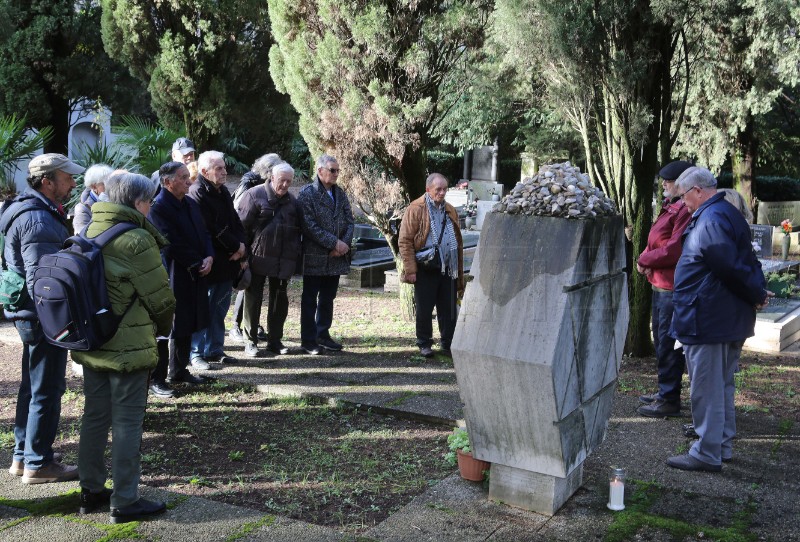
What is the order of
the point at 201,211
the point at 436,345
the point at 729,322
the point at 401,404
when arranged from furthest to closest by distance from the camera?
the point at 436,345 → the point at 201,211 → the point at 401,404 → the point at 729,322

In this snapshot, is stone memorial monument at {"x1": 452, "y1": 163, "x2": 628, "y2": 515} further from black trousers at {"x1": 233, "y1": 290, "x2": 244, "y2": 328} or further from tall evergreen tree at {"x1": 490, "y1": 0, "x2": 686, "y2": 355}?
black trousers at {"x1": 233, "y1": 290, "x2": 244, "y2": 328}

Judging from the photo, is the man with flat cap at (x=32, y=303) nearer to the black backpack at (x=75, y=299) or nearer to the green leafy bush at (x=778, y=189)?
the black backpack at (x=75, y=299)

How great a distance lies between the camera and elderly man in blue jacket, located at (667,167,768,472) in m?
4.78

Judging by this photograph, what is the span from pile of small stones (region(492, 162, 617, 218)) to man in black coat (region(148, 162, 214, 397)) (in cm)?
303

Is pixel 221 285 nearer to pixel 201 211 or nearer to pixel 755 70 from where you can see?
pixel 201 211

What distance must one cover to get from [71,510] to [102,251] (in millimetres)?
1324

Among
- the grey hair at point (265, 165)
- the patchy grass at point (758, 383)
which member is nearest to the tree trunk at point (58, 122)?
the grey hair at point (265, 165)

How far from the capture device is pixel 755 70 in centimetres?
1784

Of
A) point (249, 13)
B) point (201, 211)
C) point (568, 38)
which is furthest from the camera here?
point (249, 13)

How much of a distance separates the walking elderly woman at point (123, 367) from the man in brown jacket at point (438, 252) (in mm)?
3654

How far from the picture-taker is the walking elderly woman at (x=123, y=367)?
154 inches

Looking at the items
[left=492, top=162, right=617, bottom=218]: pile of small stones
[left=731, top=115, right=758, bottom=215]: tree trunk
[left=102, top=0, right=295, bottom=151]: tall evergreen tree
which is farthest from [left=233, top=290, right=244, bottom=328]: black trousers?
[left=731, top=115, right=758, bottom=215]: tree trunk

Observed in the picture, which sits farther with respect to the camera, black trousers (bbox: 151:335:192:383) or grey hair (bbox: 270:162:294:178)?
grey hair (bbox: 270:162:294:178)

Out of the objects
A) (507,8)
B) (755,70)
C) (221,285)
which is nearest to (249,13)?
(507,8)
